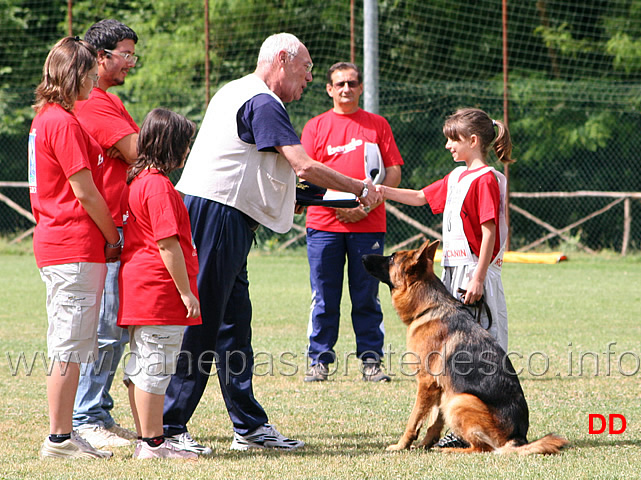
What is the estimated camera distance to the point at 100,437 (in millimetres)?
4555

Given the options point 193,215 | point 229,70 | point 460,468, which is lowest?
point 460,468

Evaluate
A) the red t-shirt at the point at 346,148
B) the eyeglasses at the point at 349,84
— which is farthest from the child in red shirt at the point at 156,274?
the eyeglasses at the point at 349,84

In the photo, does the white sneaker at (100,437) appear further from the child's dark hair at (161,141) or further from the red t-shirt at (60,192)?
the child's dark hair at (161,141)

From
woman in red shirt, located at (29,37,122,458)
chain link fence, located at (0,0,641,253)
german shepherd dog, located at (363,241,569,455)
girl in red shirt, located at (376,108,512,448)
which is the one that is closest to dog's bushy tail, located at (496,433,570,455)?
german shepherd dog, located at (363,241,569,455)

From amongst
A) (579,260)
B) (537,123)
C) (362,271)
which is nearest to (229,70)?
(537,123)

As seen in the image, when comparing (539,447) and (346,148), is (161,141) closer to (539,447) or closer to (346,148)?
(539,447)

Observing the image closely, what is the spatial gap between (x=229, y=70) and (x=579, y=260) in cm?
1096

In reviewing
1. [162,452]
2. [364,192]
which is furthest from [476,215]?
[162,452]

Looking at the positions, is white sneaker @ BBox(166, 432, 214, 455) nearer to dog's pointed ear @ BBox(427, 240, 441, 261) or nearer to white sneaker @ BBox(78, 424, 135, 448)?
white sneaker @ BBox(78, 424, 135, 448)

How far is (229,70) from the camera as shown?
22.7 meters

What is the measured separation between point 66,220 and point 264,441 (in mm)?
1602

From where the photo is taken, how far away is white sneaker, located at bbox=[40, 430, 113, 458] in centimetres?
409

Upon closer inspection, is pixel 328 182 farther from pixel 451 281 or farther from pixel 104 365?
pixel 104 365

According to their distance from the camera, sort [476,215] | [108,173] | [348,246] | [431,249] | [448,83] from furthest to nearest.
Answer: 1. [448,83]
2. [348,246]
3. [476,215]
4. [431,249]
5. [108,173]
